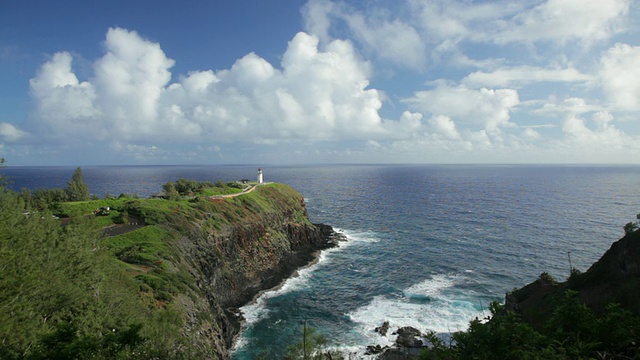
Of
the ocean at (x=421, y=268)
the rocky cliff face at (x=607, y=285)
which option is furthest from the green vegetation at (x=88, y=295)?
the rocky cliff face at (x=607, y=285)

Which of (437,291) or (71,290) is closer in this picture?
(71,290)

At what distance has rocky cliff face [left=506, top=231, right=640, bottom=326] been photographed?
26930mm

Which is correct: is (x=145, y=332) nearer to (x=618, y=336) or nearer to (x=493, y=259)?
(x=618, y=336)

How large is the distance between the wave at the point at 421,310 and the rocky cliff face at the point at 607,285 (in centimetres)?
808

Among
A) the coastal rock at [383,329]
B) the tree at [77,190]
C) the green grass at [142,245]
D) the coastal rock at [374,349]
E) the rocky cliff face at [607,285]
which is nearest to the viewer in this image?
the rocky cliff face at [607,285]

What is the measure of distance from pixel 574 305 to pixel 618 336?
1862 millimetres

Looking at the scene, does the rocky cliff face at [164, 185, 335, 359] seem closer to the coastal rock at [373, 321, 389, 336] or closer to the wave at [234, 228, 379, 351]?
the wave at [234, 228, 379, 351]

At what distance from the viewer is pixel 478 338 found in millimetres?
13531

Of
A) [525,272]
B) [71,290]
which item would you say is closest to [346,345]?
[71,290]

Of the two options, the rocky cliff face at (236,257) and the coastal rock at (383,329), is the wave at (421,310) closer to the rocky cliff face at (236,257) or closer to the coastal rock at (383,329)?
the coastal rock at (383,329)

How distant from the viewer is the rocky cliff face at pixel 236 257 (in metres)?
34.0

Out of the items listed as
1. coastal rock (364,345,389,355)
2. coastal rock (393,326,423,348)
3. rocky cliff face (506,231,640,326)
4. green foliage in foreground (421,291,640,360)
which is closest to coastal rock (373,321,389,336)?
coastal rock (393,326,423,348)

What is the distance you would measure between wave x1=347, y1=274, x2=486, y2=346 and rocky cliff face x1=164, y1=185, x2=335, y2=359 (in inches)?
688

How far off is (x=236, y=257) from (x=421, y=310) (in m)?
31.8
